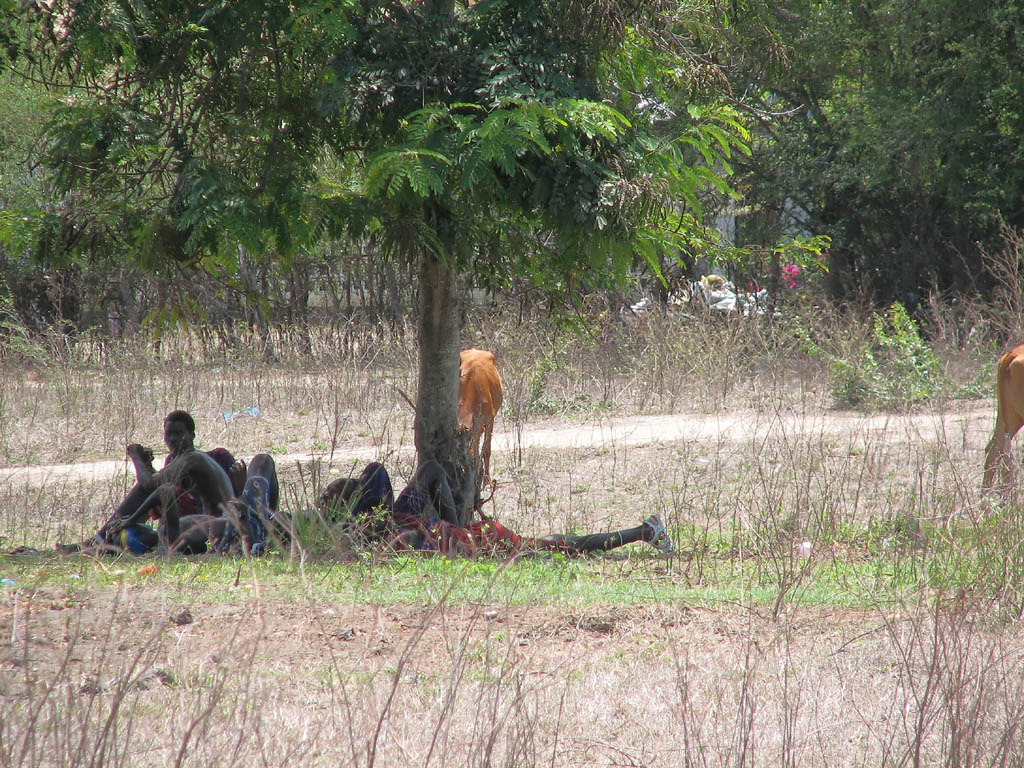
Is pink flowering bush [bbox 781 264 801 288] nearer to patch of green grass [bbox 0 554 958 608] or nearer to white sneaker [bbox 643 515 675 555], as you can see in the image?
white sneaker [bbox 643 515 675 555]

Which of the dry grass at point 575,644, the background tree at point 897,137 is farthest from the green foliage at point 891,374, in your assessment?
the background tree at point 897,137

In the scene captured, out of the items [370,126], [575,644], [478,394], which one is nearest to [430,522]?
[478,394]

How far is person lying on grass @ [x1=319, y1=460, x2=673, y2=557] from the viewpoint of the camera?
235 inches

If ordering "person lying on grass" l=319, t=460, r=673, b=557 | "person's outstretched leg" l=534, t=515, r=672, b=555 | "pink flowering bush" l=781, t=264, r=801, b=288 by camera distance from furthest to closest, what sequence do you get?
1. "pink flowering bush" l=781, t=264, r=801, b=288
2. "person's outstretched leg" l=534, t=515, r=672, b=555
3. "person lying on grass" l=319, t=460, r=673, b=557

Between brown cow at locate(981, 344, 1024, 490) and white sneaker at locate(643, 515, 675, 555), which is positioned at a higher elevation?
brown cow at locate(981, 344, 1024, 490)

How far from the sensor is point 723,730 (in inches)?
130

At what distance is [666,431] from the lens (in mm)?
10852

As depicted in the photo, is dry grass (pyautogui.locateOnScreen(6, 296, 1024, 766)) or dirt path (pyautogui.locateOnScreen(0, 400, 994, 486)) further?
dirt path (pyautogui.locateOnScreen(0, 400, 994, 486))

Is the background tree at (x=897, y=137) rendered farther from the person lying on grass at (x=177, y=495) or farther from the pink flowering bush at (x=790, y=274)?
the person lying on grass at (x=177, y=495)

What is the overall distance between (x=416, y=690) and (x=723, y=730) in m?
1.13

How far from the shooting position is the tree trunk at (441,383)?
7.00 metres

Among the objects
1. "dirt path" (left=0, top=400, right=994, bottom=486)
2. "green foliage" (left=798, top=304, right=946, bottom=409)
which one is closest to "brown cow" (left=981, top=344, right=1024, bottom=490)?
"dirt path" (left=0, top=400, right=994, bottom=486)

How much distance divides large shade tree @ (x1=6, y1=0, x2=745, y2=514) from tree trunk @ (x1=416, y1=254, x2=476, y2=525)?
25.3 inches

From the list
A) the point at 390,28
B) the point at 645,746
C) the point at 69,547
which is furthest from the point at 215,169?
the point at 645,746
